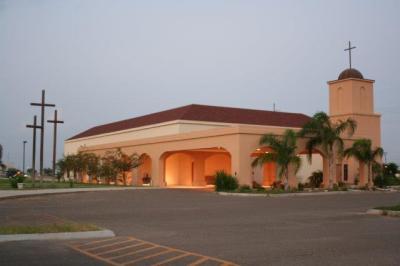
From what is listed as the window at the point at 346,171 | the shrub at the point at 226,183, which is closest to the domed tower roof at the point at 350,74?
the window at the point at 346,171

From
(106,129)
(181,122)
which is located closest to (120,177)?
(181,122)

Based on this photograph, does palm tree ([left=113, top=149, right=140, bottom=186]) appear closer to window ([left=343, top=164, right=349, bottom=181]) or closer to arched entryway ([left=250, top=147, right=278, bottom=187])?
arched entryway ([left=250, top=147, right=278, bottom=187])

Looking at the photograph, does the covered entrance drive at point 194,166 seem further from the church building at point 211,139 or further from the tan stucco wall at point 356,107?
the tan stucco wall at point 356,107

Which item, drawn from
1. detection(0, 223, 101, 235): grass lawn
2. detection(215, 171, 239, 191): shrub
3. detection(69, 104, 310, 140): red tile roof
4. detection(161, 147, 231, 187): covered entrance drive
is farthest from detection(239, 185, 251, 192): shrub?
detection(0, 223, 101, 235): grass lawn

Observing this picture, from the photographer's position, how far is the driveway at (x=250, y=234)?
9328mm

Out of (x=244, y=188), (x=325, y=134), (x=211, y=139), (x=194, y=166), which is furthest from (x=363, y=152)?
(x=194, y=166)

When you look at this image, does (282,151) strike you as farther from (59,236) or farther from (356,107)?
(59,236)

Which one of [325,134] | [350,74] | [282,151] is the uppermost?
[350,74]

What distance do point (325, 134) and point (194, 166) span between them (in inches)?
508

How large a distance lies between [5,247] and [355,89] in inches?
1468

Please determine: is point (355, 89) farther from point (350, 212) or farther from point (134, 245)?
point (134, 245)

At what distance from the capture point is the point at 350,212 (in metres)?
19.2

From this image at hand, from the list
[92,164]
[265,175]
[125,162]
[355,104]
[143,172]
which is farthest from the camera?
[143,172]

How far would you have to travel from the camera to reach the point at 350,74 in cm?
4325
